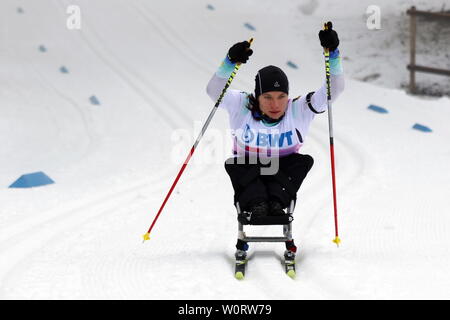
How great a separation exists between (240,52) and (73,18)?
12536 mm

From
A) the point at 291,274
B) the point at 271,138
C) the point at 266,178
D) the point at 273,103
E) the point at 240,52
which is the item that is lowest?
the point at 291,274

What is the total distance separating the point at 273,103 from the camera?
11.8ft

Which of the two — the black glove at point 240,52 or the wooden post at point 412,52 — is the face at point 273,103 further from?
the wooden post at point 412,52

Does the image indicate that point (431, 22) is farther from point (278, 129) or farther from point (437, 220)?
point (278, 129)

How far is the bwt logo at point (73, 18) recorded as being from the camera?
1446 cm

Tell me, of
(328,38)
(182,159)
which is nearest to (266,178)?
(328,38)

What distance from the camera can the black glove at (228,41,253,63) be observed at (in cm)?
356

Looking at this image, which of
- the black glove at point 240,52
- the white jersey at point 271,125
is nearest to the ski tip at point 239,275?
the white jersey at point 271,125

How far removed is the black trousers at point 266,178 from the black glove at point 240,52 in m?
0.68

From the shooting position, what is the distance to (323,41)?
347 cm

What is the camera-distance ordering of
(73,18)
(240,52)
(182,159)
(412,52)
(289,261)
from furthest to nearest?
(73,18) < (412,52) < (182,159) < (289,261) < (240,52)

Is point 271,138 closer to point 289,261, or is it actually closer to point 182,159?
point 289,261

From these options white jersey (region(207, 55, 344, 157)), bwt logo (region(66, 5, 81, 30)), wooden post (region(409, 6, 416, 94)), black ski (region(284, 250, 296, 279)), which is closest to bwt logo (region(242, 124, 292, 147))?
white jersey (region(207, 55, 344, 157))

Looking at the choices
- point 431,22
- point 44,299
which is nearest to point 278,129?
point 44,299
